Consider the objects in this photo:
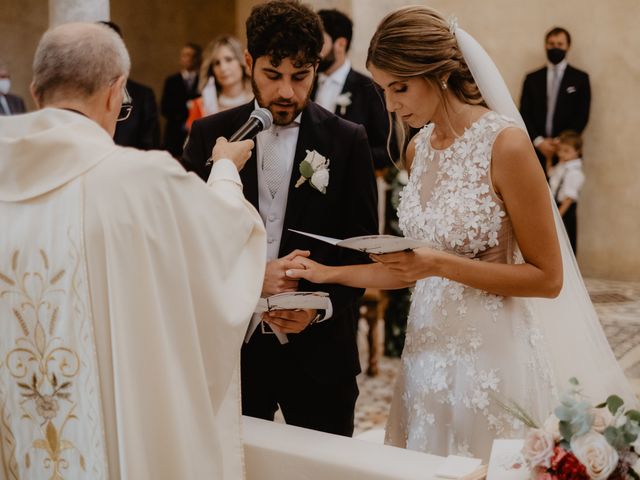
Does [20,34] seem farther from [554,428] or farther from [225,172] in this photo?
[554,428]

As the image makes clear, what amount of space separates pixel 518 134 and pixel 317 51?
69 cm

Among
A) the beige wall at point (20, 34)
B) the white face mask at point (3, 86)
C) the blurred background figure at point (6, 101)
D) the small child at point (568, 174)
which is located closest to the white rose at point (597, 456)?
the small child at point (568, 174)

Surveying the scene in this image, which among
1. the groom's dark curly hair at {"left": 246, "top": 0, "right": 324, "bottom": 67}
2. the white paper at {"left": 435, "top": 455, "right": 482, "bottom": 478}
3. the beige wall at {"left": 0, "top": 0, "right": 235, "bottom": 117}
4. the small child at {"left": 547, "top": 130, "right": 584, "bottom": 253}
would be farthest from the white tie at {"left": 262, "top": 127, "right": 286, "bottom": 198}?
the beige wall at {"left": 0, "top": 0, "right": 235, "bottom": 117}

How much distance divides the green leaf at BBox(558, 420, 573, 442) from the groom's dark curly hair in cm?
141

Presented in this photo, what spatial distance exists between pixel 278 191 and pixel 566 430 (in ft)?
4.35

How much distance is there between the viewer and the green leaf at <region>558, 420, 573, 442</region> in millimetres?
1997

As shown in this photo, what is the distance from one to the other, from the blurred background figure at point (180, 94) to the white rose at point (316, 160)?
7.20m

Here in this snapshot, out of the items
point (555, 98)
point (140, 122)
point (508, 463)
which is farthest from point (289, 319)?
point (555, 98)

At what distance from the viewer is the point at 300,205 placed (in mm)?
2947

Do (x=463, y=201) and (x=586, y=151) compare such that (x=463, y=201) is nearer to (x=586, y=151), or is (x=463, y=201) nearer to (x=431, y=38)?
(x=431, y=38)

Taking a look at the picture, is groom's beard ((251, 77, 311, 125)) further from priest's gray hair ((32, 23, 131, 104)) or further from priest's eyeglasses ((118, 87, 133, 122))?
priest's gray hair ((32, 23, 131, 104))

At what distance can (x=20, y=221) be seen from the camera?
2258mm

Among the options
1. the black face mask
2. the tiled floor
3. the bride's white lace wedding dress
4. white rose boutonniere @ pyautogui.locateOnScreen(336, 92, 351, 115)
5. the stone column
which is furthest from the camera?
the black face mask

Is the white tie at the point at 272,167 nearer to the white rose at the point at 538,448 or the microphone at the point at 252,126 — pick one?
the microphone at the point at 252,126
